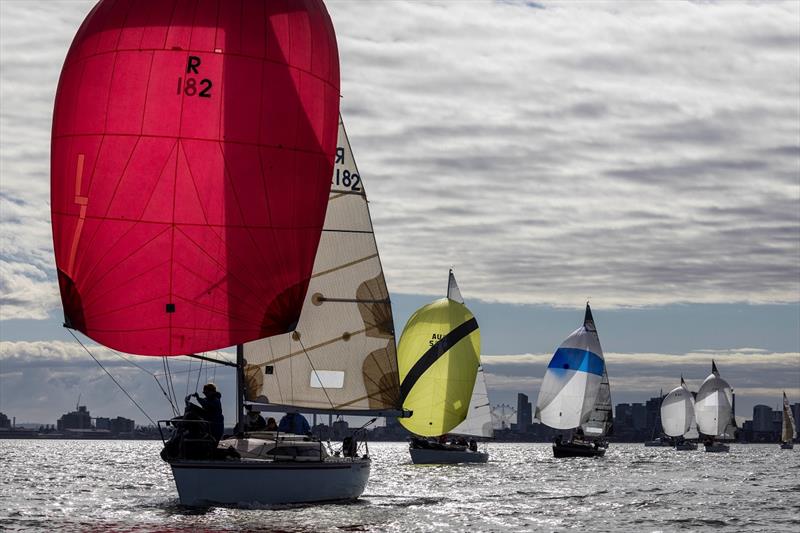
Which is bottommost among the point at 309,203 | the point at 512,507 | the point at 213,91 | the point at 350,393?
the point at 512,507

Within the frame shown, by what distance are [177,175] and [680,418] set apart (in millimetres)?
138039

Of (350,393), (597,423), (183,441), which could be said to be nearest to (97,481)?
(350,393)

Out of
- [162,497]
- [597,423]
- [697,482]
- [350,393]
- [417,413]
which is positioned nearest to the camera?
[350,393]

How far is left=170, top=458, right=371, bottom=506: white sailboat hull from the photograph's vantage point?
95.3ft

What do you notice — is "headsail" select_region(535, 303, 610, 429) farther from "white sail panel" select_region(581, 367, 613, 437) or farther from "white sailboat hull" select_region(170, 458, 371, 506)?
"white sailboat hull" select_region(170, 458, 371, 506)

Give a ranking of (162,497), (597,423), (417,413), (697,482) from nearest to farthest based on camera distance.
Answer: (162,497)
(697,482)
(417,413)
(597,423)

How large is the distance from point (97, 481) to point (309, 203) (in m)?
29.4

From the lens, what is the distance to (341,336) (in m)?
36.0

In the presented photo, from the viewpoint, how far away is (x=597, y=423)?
335ft

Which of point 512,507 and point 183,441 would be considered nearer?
point 183,441

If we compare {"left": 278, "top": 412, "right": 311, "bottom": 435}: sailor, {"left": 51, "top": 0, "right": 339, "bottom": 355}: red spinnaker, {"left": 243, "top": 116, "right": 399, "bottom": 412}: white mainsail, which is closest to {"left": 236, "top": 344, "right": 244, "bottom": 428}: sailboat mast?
{"left": 51, "top": 0, "right": 339, "bottom": 355}: red spinnaker

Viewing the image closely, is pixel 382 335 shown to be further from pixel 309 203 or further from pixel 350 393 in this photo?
pixel 309 203

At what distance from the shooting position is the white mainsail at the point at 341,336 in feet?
115

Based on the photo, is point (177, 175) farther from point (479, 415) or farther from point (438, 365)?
point (479, 415)
